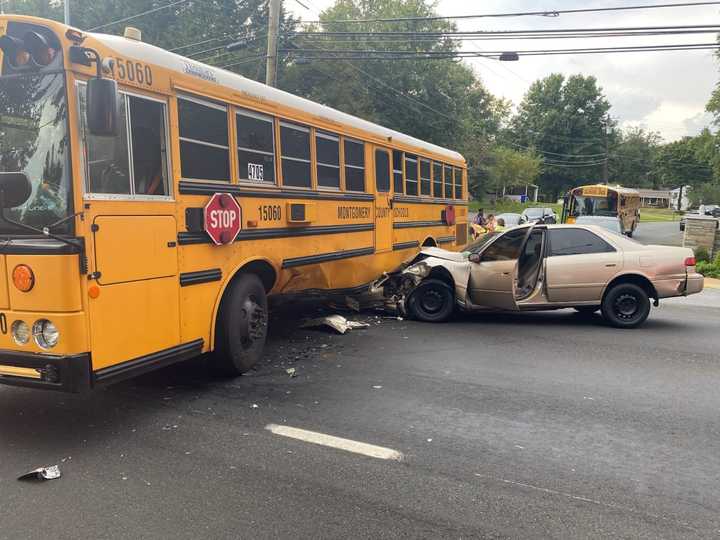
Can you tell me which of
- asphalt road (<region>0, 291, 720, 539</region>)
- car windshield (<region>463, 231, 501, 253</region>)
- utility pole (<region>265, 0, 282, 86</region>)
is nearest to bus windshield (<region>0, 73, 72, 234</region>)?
asphalt road (<region>0, 291, 720, 539</region>)

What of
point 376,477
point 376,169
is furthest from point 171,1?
point 376,477

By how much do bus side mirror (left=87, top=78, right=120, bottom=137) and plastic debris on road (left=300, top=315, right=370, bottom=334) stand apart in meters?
4.56

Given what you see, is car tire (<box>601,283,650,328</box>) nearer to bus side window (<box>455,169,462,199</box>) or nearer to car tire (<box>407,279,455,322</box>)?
car tire (<box>407,279,455,322</box>)

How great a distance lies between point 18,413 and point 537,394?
14.8 ft

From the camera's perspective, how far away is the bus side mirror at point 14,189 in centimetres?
374

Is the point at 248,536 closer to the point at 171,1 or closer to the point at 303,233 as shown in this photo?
the point at 303,233

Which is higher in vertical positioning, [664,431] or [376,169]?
[376,169]

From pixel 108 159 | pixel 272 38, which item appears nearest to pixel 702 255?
pixel 272 38

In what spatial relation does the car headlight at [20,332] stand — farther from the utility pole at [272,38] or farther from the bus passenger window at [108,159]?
the utility pole at [272,38]

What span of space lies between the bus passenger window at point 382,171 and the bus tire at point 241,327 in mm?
3638

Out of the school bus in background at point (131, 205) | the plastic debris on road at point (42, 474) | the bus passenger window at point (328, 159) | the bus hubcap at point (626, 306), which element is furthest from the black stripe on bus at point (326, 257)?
the bus hubcap at point (626, 306)

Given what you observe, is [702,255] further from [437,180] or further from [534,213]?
[534,213]

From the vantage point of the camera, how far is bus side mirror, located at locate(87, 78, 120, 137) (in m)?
3.78

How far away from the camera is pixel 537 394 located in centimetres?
533
